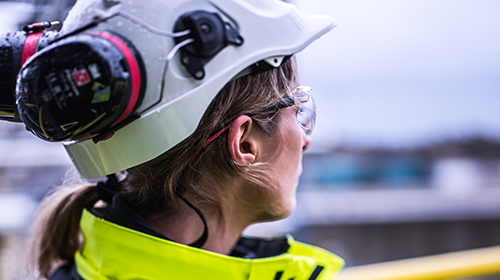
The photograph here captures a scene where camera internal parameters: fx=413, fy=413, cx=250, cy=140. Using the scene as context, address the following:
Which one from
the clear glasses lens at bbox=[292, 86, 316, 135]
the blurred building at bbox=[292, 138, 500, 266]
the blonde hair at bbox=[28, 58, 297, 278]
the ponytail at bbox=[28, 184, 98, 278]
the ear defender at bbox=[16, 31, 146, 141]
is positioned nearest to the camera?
the ear defender at bbox=[16, 31, 146, 141]

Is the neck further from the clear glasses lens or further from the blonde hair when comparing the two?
the clear glasses lens

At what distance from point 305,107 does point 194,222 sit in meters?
0.49

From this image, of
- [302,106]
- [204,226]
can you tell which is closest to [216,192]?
[204,226]

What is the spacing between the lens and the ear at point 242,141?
110 cm

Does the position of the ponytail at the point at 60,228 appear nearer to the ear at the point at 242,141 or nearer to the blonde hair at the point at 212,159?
the blonde hair at the point at 212,159

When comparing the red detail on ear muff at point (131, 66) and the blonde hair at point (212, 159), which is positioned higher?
the red detail on ear muff at point (131, 66)

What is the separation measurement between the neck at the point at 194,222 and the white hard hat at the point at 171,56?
266 mm

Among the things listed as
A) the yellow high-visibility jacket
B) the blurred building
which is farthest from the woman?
the blurred building

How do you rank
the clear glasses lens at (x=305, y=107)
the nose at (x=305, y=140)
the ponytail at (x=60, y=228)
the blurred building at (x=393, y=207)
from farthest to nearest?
1. the blurred building at (x=393, y=207)
2. the ponytail at (x=60, y=228)
3. the nose at (x=305, y=140)
4. the clear glasses lens at (x=305, y=107)

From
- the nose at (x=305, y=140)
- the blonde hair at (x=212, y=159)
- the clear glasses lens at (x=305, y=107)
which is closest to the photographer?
the blonde hair at (x=212, y=159)

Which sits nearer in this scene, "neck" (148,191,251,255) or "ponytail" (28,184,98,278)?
"neck" (148,191,251,255)

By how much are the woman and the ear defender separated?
11cm

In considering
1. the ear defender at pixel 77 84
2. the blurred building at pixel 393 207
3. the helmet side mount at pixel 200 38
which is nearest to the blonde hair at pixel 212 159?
the helmet side mount at pixel 200 38

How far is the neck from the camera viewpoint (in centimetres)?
127
